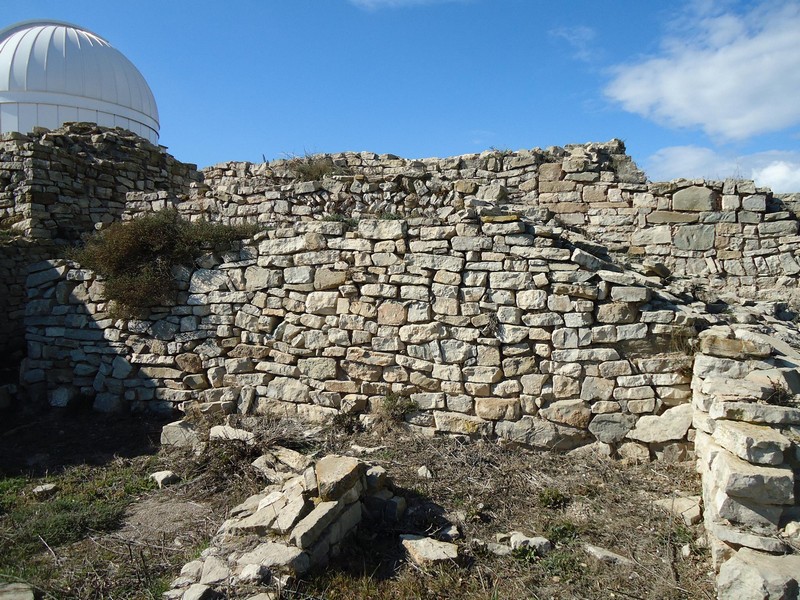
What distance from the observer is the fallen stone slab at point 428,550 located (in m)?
3.81

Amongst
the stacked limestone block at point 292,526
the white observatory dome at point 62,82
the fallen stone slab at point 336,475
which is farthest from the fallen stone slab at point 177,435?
the white observatory dome at point 62,82

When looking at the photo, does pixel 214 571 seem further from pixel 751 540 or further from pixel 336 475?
pixel 751 540

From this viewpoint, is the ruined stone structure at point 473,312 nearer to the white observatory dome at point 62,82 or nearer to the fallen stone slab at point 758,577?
the fallen stone slab at point 758,577

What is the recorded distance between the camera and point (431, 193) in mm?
6996

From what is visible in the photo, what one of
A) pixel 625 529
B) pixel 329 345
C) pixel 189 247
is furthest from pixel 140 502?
pixel 625 529

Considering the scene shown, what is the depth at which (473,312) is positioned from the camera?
5566 mm

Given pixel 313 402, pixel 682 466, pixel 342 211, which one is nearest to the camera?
pixel 682 466

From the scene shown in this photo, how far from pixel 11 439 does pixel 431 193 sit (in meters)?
5.97

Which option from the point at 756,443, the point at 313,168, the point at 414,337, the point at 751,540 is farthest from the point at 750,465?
the point at 313,168

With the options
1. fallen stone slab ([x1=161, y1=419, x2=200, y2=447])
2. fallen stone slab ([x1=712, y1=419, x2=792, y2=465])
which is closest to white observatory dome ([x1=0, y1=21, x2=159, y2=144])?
fallen stone slab ([x1=161, y1=419, x2=200, y2=447])

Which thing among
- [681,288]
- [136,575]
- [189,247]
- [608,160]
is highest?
[608,160]

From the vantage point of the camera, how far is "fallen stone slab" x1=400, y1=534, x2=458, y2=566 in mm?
3812

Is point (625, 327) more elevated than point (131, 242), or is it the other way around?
point (131, 242)

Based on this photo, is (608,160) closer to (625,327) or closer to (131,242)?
(625,327)
